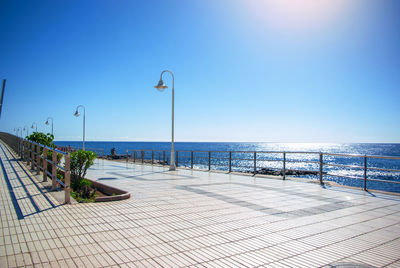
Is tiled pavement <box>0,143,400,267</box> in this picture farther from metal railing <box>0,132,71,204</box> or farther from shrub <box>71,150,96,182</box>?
shrub <box>71,150,96,182</box>

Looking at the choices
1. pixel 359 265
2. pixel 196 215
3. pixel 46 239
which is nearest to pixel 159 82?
pixel 196 215

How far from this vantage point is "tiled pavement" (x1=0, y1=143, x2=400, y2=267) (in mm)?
3309

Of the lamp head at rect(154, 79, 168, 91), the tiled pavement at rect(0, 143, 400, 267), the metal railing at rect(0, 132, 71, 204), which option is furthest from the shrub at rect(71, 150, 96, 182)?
the lamp head at rect(154, 79, 168, 91)

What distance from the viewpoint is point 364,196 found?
764 centimetres

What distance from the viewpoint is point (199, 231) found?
4375 mm

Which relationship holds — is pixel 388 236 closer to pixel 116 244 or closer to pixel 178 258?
pixel 178 258

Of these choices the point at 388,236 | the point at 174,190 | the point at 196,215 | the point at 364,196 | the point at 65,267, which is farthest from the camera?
the point at 174,190

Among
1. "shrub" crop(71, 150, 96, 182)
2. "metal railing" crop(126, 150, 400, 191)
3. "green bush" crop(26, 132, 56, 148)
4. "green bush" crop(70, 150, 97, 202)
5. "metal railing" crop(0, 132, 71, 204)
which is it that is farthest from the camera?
"green bush" crop(26, 132, 56, 148)

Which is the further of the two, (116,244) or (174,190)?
(174,190)

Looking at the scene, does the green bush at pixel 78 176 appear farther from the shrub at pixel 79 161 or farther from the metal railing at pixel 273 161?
the metal railing at pixel 273 161

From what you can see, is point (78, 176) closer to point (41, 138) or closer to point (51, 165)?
point (51, 165)

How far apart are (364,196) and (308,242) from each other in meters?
4.82

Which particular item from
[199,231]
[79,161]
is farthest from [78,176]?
[199,231]

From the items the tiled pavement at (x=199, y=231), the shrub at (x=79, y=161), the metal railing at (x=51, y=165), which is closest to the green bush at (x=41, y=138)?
the metal railing at (x=51, y=165)
